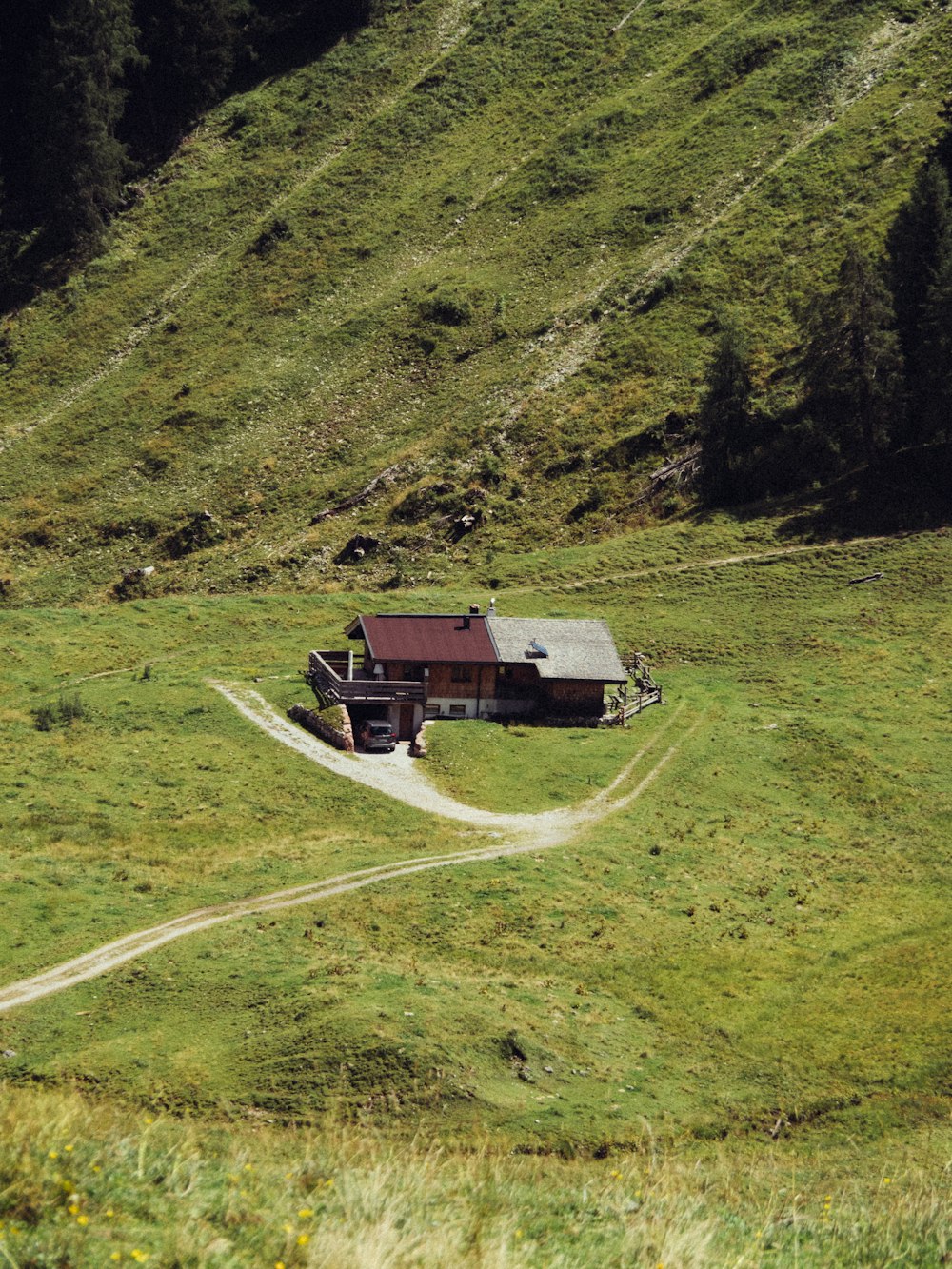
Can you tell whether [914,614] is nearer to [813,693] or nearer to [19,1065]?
[813,693]

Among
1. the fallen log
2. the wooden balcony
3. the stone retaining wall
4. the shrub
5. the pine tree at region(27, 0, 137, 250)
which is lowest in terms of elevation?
the stone retaining wall

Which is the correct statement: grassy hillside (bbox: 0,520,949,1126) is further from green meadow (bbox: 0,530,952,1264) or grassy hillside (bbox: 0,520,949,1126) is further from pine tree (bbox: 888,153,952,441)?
pine tree (bbox: 888,153,952,441)

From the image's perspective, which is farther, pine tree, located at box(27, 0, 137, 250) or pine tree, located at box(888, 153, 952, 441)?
pine tree, located at box(27, 0, 137, 250)

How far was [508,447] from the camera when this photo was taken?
295 feet

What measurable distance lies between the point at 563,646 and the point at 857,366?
35074 millimetres

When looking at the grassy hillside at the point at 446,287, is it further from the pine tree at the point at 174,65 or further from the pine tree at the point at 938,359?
the pine tree at the point at 938,359

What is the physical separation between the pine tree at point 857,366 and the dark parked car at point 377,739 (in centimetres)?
4393

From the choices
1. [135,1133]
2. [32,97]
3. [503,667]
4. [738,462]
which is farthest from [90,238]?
[135,1133]

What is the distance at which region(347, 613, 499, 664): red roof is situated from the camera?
57.9 metres

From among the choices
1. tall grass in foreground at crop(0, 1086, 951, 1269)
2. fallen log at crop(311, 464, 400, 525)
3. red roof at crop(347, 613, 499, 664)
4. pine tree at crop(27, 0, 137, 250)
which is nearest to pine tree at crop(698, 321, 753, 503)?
fallen log at crop(311, 464, 400, 525)

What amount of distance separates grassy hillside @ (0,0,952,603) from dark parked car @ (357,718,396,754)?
25.3 m

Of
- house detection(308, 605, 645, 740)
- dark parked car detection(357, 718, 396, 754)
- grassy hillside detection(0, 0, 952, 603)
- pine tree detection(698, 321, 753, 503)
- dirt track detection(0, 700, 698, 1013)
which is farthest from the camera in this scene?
grassy hillside detection(0, 0, 952, 603)

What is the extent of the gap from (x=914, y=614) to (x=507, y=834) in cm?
3487

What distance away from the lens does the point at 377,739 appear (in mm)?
53375
